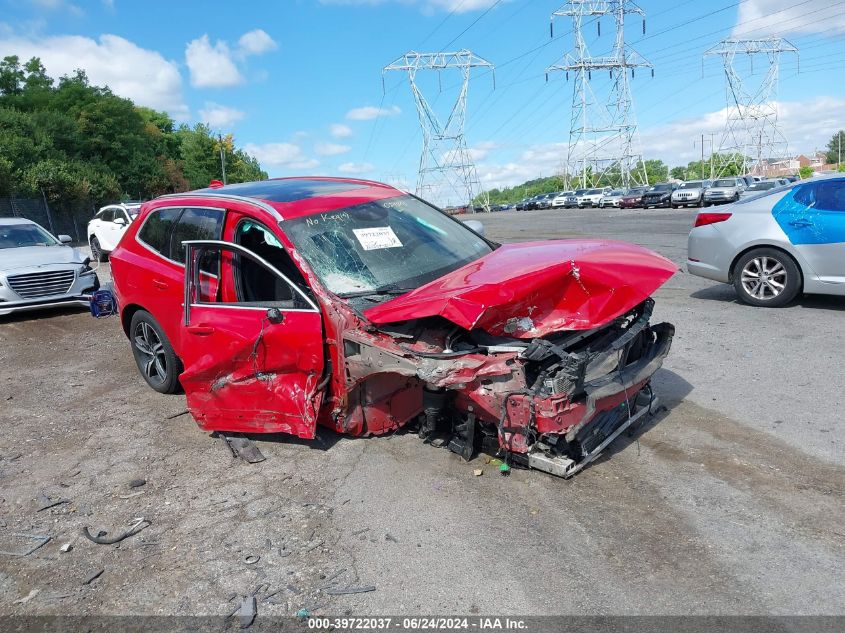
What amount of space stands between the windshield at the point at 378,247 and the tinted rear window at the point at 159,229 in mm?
1656

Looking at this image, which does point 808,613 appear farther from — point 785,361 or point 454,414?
point 785,361

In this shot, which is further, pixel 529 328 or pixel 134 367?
pixel 134 367

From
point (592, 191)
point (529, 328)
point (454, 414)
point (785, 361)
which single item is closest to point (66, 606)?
point (454, 414)

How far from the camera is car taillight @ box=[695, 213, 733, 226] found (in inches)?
313

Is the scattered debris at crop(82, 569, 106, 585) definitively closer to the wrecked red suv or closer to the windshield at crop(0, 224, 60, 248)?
the wrecked red suv

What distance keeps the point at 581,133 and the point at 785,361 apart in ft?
217

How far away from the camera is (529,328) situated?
3.67 metres

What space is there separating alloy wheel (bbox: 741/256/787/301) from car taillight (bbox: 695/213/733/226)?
682 millimetres

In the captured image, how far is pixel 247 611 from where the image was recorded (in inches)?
110

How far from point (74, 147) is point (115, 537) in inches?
1635

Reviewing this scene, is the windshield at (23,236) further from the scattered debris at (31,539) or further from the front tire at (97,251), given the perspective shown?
the scattered debris at (31,539)

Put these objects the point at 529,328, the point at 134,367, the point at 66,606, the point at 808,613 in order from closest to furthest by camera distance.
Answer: the point at 808,613
the point at 66,606
the point at 529,328
the point at 134,367

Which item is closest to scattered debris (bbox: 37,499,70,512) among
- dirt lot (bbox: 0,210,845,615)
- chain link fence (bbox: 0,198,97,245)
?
dirt lot (bbox: 0,210,845,615)

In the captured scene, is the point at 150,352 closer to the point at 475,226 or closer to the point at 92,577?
the point at 92,577
